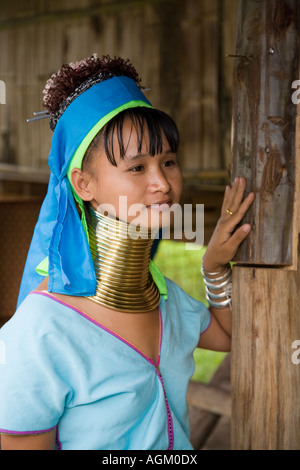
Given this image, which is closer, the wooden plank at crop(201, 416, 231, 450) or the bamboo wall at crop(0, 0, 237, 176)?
the wooden plank at crop(201, 416, 231, 450)

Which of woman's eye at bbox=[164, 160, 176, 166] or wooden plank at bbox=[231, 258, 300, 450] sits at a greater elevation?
woman's eye at bbox=[164, 160, 176, 166]

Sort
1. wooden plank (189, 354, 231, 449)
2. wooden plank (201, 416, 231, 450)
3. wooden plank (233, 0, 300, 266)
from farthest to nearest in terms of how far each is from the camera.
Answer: wooden plank (189, 354, 231, 449)
wooden plank (201, 416, 231, 450)
wooden plank (233, 0, 300, 266)

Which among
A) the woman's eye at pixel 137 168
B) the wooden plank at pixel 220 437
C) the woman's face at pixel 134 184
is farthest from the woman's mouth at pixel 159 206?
the wooden plank at pixel 220 437

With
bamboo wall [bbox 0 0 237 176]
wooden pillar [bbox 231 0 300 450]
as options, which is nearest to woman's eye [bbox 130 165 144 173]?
wooden pillar [bbox 231 0 300 450]

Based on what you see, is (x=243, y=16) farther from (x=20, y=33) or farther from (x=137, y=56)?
(x=20, y=33)

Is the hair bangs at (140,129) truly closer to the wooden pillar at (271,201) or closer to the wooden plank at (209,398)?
the wooden pillar at (271,201)

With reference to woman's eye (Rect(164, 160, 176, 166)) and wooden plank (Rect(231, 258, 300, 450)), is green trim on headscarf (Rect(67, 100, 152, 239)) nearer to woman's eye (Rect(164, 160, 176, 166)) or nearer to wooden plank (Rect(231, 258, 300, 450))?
woman's eye (Rect(164, 160, 176, 166))

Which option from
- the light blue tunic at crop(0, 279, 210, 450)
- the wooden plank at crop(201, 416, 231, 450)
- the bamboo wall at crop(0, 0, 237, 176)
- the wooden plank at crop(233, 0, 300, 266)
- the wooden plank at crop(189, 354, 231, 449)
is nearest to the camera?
the light blue tunic at crop(0, 279, 210, 450)

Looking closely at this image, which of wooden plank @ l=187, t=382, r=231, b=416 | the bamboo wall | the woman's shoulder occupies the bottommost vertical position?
wooden plank @ l=187, t=382, r=231, b=416

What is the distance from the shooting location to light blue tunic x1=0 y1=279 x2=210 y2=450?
1.41 m

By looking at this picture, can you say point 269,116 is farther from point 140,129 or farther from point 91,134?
point 91,134

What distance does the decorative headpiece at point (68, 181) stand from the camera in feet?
5.12

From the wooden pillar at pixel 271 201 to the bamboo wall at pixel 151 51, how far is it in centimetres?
181

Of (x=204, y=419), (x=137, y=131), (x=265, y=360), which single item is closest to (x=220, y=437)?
(x=204, y=419)
